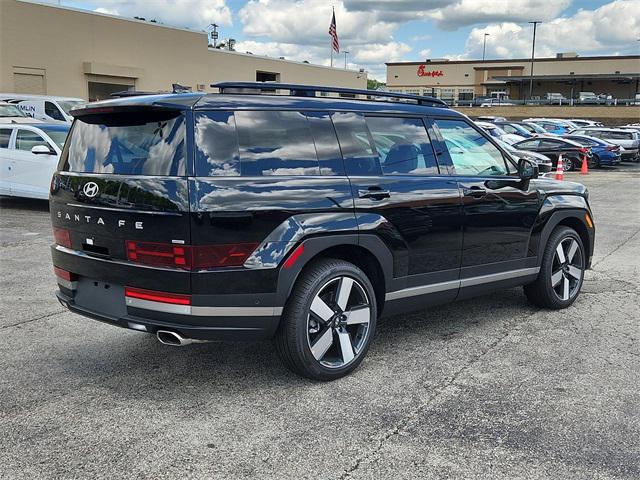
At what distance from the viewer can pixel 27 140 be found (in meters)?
12.5

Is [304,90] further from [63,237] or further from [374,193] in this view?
[63,237]

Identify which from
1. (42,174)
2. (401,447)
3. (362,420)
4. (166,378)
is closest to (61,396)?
(166,378)

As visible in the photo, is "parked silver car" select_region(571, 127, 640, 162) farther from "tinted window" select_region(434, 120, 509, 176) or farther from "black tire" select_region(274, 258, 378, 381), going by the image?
"black tire" select_region(274, 258, 378, 381)

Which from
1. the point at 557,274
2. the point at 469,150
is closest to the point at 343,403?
the point at 469,150

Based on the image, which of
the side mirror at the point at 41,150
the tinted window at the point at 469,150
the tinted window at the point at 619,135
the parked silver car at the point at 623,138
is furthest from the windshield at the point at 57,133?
the tinted window at the point at 619,135

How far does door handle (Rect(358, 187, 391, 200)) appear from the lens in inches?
177

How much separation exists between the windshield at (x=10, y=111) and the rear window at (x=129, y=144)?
1549 centimetres

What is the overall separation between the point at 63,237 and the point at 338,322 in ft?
6.41

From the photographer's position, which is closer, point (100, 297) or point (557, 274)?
point (100, 297)

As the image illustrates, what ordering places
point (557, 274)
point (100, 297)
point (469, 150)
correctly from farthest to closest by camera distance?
point (557, 274) < point (469, 150) < point (100, 297)

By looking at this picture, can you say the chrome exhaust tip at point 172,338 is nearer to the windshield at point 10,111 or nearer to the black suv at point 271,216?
the black suv at point 271,216

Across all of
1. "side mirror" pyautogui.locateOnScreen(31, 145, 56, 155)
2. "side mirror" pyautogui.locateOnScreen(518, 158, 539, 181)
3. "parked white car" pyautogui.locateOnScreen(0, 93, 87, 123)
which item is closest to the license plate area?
"side mirror" pyautogui.locateOnScreen(518, 158, 539, 181)

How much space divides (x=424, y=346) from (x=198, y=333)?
6.61 feet

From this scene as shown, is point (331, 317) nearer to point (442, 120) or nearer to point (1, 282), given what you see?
point (442, 120)
